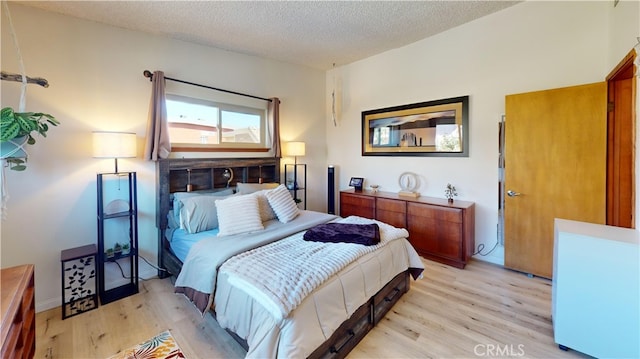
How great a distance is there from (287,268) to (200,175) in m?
2.12

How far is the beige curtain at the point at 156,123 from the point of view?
112 inches

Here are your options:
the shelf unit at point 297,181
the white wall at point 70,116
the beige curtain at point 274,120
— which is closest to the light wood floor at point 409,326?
the white wall at point 70,116

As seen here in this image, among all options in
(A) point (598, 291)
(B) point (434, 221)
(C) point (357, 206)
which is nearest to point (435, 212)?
(B) point (434, 221)

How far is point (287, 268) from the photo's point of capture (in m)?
1.70

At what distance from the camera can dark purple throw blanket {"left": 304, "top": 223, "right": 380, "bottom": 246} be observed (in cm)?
217

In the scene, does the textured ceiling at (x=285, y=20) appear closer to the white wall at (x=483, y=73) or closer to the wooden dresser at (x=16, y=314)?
the white wall at (x=483, y=73)

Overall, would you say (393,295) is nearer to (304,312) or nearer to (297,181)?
(304,312)

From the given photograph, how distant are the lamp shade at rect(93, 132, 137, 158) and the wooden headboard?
1.54 ft

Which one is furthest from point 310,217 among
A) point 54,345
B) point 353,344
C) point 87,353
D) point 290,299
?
point 54,345

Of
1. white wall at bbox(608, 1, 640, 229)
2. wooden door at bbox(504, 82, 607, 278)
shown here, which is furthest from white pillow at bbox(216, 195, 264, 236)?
white wall at bbox(608, 1, 640, 229)

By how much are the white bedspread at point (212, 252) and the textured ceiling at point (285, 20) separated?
2203mm

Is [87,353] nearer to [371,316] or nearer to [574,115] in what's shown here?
[371,316]

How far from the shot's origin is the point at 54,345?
6.26 ft

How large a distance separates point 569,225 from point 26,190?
4.39m
